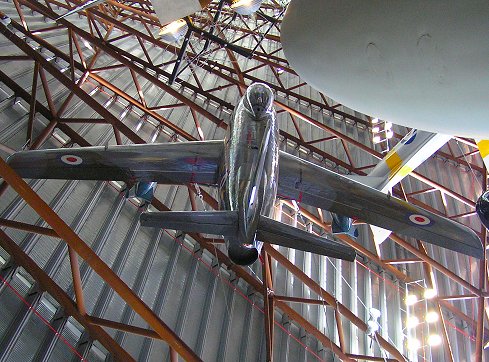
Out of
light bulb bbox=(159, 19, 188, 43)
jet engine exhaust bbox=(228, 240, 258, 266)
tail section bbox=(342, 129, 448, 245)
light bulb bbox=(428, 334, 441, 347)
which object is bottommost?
jet engine exhaust bbox=(228, 240, 258, 266)

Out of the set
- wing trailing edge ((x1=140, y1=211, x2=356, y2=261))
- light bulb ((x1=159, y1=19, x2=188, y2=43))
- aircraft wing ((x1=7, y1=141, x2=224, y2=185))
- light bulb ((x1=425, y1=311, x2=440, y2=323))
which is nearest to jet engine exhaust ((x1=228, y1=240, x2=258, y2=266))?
wing trailing edge ((x1=140, y1=211, x2=356, y2=261))

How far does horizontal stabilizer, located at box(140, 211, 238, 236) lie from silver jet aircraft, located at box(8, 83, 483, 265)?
2 centimetres

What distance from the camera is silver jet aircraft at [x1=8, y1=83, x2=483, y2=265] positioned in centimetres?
657

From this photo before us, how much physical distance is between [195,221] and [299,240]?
62.3 inches

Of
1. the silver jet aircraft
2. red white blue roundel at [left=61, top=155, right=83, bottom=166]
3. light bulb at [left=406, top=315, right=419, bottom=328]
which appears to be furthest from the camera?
light bulb at [left=406, top=315, right=419, bottom=328]

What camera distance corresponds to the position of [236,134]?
24.2 ft

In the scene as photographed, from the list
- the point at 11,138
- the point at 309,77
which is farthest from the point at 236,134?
the point at 11,138

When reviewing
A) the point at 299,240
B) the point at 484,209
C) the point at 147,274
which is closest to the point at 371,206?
the point at 484,209

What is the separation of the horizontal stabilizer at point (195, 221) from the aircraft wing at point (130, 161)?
187 centimetres

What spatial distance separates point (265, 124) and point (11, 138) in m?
6.44

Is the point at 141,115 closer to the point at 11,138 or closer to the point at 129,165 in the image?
the point at 11,138

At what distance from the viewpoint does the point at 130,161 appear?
814 cm

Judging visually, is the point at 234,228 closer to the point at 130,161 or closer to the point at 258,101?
the point at 258,101

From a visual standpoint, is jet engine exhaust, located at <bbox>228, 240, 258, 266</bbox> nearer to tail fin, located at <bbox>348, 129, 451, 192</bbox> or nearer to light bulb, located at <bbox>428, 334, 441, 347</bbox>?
tail fin, located at <bbox>348, 129, 451, 192</bbox>
